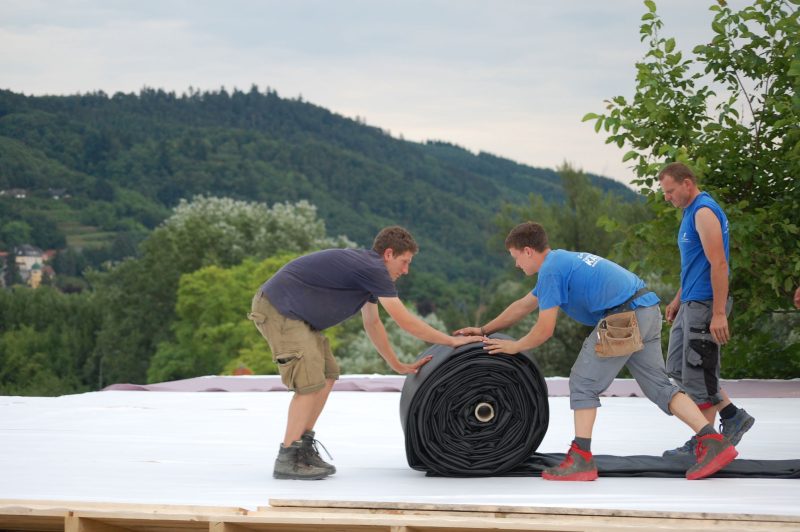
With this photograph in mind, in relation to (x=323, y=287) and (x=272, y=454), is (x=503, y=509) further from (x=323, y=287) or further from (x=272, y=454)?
(x=272, y=454)

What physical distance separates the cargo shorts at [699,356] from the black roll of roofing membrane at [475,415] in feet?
2.47

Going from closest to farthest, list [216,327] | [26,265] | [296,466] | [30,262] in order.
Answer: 1. [296,466]
2. [216,327]
3. [26,265]
4. [30,262]

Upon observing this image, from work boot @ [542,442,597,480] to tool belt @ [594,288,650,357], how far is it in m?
0.46

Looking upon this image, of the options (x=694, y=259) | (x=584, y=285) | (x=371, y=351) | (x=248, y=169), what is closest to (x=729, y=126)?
(x=694, y=259)

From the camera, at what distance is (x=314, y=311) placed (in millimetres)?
5297

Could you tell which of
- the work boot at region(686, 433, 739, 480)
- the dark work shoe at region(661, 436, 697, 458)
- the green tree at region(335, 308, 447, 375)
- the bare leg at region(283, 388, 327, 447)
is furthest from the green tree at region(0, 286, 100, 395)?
the work boot at region(686, 433, 739, 480)

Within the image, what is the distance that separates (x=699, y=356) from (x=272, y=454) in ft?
7.68

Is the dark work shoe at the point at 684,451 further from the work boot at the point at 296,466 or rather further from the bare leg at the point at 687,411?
the work boot at the point at 296,466

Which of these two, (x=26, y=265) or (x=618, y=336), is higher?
(x=26, y=265)

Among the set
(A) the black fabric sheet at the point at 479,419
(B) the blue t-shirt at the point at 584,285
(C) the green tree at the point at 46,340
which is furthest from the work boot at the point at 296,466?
(C) the green tree at the point at 46,340

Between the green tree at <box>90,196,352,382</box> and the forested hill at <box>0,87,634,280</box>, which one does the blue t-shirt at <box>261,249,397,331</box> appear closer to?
the green tree at <box>90,196,352,382</box>

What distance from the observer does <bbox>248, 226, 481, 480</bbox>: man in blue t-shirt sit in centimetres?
522

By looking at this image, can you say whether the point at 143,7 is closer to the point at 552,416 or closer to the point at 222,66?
the point at 222,66

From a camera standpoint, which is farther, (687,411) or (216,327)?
(216,327)
